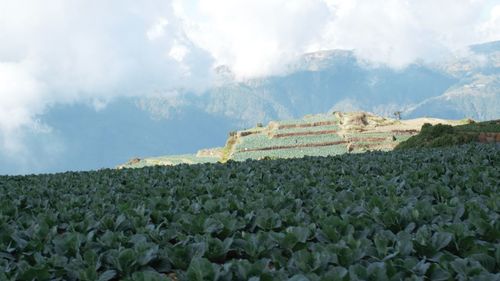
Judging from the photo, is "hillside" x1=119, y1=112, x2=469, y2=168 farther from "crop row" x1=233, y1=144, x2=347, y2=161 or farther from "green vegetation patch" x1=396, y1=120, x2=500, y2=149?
"green vegetation patch" x1=396, y1=120, x2=500, y2=149

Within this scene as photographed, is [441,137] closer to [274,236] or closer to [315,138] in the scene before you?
[274,236]

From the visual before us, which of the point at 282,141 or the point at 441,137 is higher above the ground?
the point at 282,141

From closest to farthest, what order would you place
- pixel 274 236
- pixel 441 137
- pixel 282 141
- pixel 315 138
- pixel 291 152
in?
1. pixel 274 236
2. pixel 441 137
3. pixel 291 152
4. pixel 315 138
5. pixel 282 141

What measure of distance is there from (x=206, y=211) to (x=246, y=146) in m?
44.2

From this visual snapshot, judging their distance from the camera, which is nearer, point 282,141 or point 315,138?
point 315,138

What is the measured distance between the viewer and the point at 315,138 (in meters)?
48.8

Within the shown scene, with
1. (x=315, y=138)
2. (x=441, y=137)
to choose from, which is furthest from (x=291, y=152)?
(x=441, y=137)

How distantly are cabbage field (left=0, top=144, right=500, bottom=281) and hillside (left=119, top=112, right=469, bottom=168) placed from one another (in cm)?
3505

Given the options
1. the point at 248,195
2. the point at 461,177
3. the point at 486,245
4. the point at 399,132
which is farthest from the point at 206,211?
the point at 399,132

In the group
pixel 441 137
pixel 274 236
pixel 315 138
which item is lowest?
pixel 274 236

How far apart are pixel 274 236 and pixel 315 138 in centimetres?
4595

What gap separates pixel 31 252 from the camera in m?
3.39

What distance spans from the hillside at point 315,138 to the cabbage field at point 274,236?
115ft

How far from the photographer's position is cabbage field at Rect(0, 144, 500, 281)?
2592 millimetres
